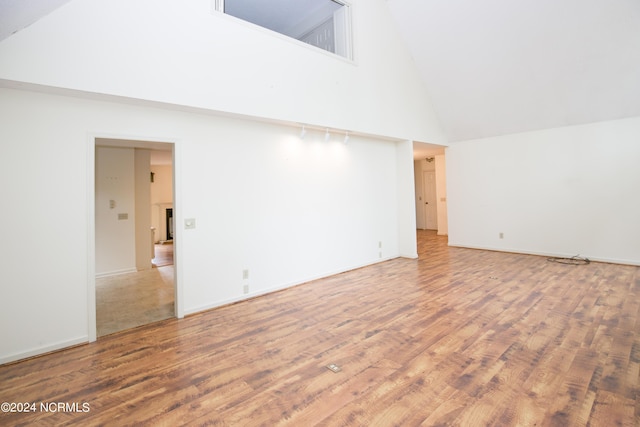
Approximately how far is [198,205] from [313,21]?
12.2ft

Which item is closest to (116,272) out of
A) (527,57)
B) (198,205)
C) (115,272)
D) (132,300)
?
(115,272)

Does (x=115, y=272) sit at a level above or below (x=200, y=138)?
below

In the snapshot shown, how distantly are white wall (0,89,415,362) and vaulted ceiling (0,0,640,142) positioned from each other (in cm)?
192

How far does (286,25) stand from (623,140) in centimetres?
607

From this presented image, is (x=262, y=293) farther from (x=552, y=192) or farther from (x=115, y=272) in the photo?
(x=552, y=192)

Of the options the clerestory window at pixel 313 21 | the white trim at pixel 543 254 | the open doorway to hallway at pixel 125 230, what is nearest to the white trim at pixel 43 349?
the open doorway to hallway at pixel 125 230

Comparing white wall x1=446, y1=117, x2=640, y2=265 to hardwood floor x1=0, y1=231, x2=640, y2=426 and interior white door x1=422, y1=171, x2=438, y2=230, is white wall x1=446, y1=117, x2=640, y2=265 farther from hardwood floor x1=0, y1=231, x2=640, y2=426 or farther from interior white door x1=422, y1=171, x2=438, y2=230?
interior white door x1=422, y1=171, x2=438, y2=230

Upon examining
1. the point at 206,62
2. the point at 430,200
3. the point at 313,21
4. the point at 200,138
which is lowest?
the point at 430,200

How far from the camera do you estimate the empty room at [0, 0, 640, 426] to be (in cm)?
211

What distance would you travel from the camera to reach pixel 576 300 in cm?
360

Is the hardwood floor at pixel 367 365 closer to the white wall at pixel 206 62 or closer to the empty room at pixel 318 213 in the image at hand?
the empty room at pixel 318 213

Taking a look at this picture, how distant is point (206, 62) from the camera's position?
10.9 ft

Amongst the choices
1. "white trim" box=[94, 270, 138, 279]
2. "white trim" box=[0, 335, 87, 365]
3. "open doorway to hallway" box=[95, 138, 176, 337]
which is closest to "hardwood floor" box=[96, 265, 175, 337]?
"open doorway to hallway" box=[95, 138, 176, 337]

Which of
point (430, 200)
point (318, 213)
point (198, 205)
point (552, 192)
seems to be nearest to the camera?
point (198, 205)
